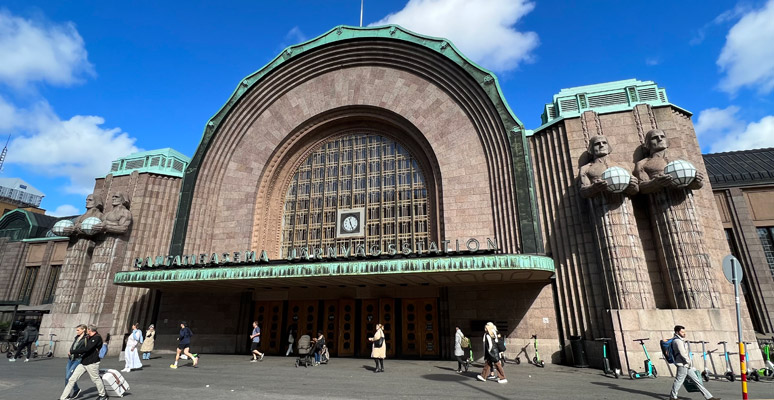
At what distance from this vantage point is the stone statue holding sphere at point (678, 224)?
1384cm

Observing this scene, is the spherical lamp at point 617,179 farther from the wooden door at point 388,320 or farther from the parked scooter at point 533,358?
the wooden door at point 388,320

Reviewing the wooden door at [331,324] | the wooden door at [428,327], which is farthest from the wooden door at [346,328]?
the wooden door at [428,327]

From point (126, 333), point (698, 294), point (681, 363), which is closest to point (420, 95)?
point (698, 294)

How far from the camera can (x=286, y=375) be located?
41.7 feet

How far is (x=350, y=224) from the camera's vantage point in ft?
71.0

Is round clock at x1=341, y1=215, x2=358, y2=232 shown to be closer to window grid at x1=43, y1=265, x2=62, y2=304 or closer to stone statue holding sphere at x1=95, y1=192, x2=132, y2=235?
stone statue holding sphere at x1=95, y1=192, x2=132, y2=235

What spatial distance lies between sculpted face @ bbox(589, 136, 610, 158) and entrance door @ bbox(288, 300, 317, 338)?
1545cm

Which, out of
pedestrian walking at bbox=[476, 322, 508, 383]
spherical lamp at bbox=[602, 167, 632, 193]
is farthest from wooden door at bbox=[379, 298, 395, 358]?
spherical lamp at bbox=[602, 167, 632, 193]

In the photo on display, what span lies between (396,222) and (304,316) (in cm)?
711

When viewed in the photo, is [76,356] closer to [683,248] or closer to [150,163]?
[150,163]

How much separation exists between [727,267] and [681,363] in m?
2.33

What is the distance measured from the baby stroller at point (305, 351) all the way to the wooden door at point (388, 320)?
4656 millimetres

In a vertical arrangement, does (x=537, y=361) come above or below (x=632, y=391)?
above

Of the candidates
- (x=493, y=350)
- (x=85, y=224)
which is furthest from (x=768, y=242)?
(x=85, y=224)
